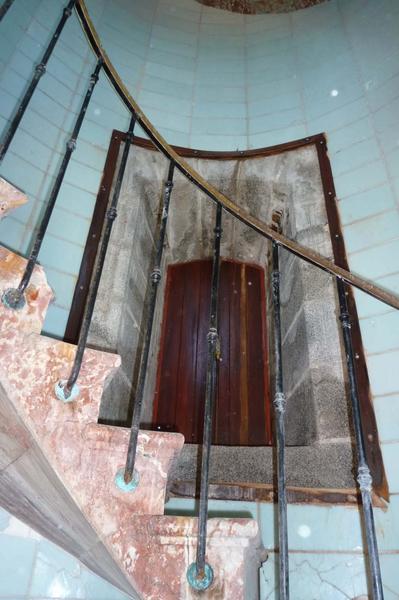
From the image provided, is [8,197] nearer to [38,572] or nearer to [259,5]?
[38,572]

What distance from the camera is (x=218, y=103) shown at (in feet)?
11.5

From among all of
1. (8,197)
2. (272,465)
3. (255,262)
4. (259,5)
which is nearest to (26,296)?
(8,197)

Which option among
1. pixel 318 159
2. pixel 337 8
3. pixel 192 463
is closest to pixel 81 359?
pixel 192 463

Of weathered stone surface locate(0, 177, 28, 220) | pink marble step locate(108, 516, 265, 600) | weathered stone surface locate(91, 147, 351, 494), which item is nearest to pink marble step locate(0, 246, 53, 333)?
weathered stone surface locate(0, 177, 28, 220)

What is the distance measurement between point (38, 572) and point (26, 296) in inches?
43.2

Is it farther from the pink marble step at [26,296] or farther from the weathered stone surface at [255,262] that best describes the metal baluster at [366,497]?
the pink marble step at [26,296]

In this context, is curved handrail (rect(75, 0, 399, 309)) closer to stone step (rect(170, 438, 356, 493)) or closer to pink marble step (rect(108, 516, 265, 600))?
stone step (rect(170, 438, 356, 493))

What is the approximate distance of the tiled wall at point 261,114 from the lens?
1.78 m

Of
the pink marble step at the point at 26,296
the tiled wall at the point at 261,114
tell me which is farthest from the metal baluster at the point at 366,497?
the pink marble step at the point at 26,296

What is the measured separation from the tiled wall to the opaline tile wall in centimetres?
65

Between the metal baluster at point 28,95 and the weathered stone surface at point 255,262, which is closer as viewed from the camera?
the metal baluster at point 28,95

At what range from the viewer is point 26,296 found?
121 cm

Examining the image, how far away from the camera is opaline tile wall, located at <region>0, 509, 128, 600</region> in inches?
61.4

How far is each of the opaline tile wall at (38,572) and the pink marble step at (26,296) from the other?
89 centimetres
